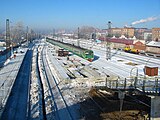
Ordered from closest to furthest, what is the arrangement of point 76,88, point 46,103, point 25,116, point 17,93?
point 25,116 < point 46,103 < point 17,93 < point 76,88

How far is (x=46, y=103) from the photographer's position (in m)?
15.4

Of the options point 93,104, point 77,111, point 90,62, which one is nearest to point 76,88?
point 93,104

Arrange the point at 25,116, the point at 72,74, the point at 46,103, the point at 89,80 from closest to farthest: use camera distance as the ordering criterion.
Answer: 1. the point at 25,116
2. the point at 46,103
3. the point at 89,80
4. the point at 72,74

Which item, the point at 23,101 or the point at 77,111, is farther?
the point at 23,101

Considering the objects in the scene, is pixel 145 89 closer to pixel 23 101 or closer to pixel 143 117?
pixel 143 117

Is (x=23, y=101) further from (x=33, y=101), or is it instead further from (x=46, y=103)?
(x=46, y=103)

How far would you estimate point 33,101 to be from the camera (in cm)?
1583

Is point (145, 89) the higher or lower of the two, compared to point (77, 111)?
higher

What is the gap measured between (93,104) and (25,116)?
14.5 ft

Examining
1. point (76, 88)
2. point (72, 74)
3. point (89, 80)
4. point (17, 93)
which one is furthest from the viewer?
point (72, 74)

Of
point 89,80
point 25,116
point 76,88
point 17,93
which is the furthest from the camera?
point 89,80

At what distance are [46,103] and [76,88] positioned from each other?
4346 mm

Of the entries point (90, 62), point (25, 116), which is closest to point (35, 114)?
point (25, 116)

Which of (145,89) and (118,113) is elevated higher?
(145,89)
